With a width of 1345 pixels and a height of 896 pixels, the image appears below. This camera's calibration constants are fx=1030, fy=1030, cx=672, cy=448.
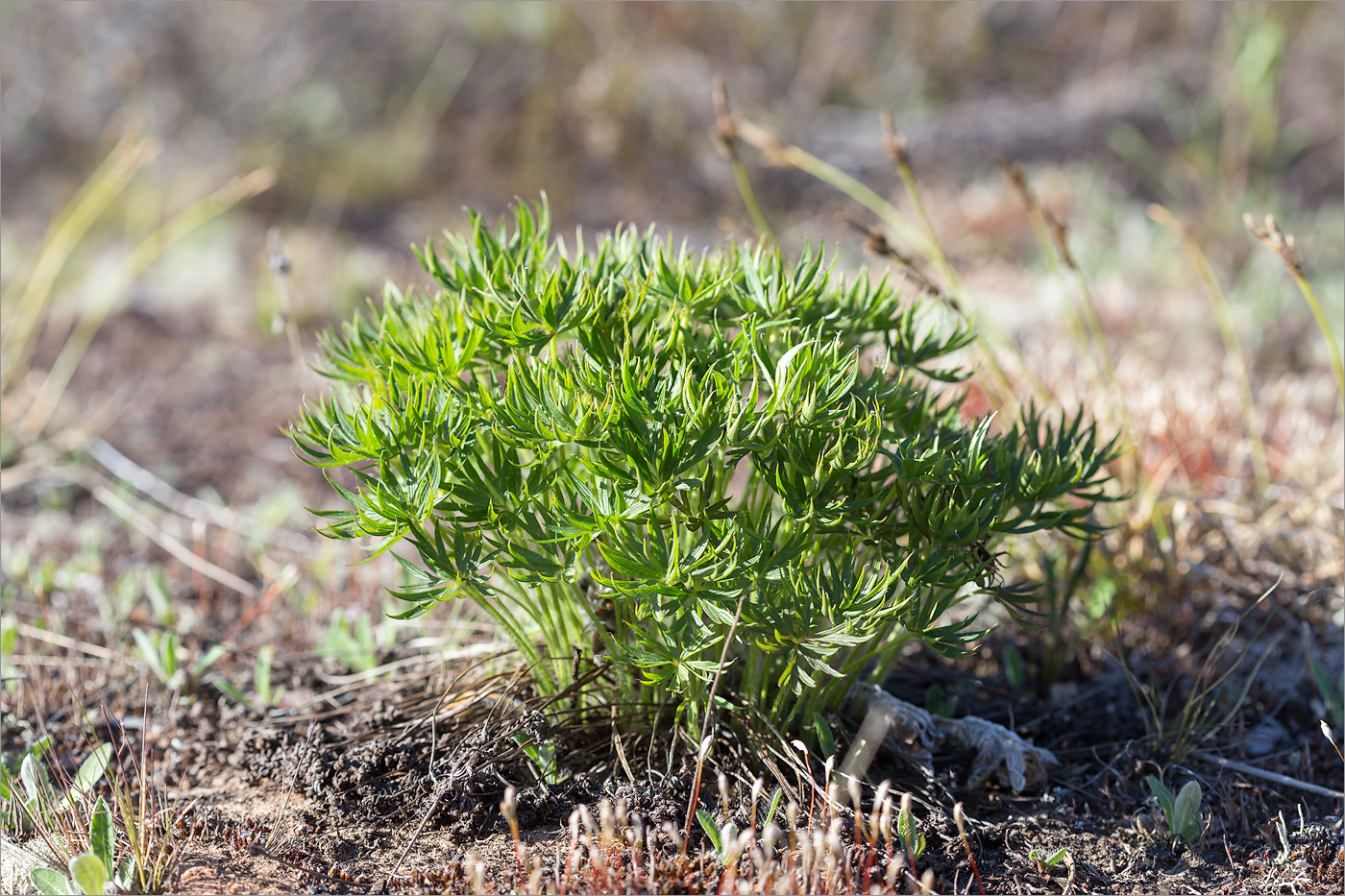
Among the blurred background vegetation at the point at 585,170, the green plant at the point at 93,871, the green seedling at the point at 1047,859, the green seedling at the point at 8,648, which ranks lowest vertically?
the green seedling at the point at 1047,859

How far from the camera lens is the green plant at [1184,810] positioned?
1931 mm

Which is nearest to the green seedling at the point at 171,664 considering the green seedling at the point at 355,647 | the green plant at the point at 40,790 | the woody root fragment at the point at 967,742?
the green seedling at the point at 355,647

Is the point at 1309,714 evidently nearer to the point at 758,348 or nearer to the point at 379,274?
the point at 758,348

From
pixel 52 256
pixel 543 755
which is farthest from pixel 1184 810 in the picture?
pixel 52 256

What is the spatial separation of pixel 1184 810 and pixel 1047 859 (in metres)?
0.29

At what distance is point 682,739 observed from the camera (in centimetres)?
199

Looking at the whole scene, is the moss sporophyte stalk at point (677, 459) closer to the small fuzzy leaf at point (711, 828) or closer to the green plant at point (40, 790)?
the small fuzzy leaf at point (711, 828)

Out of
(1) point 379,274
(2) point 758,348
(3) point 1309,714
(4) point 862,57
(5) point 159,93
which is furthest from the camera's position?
(4) point 862,57

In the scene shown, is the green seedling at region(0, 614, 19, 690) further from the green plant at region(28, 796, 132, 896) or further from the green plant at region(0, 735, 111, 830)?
the green plant at region(28, 796, 132, 896)

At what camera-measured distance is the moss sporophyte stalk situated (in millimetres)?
1598

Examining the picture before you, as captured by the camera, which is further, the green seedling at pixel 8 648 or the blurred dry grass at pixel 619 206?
the blurred dry grass at pixel 619 206

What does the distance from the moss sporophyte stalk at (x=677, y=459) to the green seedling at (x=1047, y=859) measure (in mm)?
443

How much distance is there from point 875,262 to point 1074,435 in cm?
482

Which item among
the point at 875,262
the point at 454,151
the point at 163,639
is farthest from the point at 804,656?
the point at 454,151
